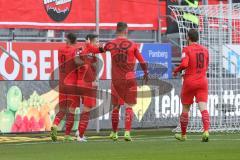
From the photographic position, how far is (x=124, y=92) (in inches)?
666

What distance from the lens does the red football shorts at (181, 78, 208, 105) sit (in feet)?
54.4

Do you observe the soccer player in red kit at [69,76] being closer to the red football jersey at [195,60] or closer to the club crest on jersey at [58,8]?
the red football jersey at [195,60]

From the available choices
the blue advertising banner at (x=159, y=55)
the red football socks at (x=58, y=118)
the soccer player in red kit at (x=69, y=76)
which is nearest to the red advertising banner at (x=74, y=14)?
the blue advertising banner at (x=159, y=55)

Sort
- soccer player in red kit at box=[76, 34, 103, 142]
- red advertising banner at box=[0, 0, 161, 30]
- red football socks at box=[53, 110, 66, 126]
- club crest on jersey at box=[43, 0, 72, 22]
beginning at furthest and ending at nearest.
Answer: club crest on jersey at box=[43, 0, 72, 22], red advertising banner at box=[0, 0, 161, 30], soccer player in red kit at box=[76, 34, 103, 142], red football socks at box=[53, 110, 66, 126]

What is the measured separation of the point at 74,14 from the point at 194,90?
11856 millimetres

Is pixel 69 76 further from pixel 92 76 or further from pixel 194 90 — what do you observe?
pixel 194 90

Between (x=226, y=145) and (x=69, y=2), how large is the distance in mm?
13728

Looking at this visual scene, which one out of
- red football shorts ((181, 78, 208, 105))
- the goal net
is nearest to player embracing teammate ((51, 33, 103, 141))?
red football shorts ((181, 78, 208, 105))

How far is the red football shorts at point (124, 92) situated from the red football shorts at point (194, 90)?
1.05 metres

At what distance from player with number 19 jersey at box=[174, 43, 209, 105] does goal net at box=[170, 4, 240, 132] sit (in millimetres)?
5413

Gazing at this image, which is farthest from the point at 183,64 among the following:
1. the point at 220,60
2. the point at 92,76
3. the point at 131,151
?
the point at 220,60

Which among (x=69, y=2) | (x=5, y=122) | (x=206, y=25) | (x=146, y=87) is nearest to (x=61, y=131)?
(x=5, y=122)

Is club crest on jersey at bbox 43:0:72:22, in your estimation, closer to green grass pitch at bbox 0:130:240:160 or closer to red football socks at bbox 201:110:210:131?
red football socks at bbox 201:110:210:131

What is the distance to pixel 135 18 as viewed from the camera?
1151 inches
